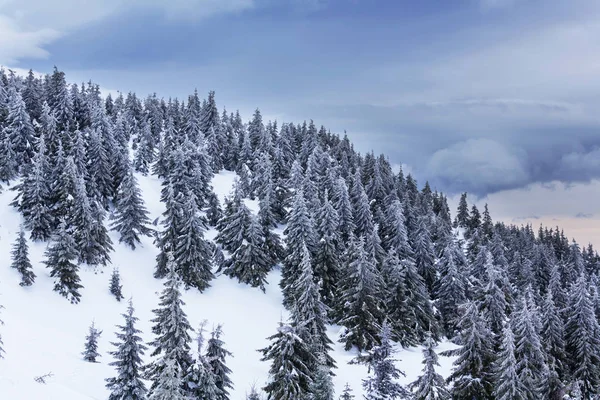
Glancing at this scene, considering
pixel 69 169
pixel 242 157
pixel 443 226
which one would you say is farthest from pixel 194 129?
pixel 443 226

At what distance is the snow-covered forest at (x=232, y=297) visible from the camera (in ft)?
84.7

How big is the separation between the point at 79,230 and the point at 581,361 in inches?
2295

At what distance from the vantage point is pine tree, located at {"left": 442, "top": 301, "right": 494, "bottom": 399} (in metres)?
27.6

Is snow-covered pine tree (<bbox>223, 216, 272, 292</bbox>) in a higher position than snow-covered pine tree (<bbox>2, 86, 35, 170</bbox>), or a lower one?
lower

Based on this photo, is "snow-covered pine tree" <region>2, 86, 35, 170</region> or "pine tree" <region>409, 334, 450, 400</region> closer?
"pine tree" <region>409, 334, 450, 400</region>

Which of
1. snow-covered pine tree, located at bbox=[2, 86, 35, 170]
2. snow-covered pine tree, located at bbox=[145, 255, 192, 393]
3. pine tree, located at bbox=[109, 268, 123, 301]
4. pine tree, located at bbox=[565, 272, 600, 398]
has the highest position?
snow-covered pine tree, located at bbox=[2, 86, 35, 170]

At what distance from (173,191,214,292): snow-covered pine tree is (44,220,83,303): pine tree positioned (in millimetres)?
11630

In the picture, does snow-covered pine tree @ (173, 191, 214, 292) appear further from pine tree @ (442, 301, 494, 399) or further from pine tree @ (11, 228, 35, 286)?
pine tree @ (442, 301, 494, 399)

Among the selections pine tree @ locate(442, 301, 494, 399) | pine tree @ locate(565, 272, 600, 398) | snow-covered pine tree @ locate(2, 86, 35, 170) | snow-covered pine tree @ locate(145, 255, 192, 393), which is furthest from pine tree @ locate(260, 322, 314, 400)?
snow-covered pine tree @ locate(2, 86, 35, 170)

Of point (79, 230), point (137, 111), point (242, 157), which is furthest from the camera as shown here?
point (137, 111)

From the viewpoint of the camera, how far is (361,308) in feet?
151

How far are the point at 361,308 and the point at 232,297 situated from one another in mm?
17944

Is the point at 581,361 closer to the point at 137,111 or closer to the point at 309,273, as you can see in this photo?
the point at 309,273

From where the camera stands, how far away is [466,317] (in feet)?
93.7
